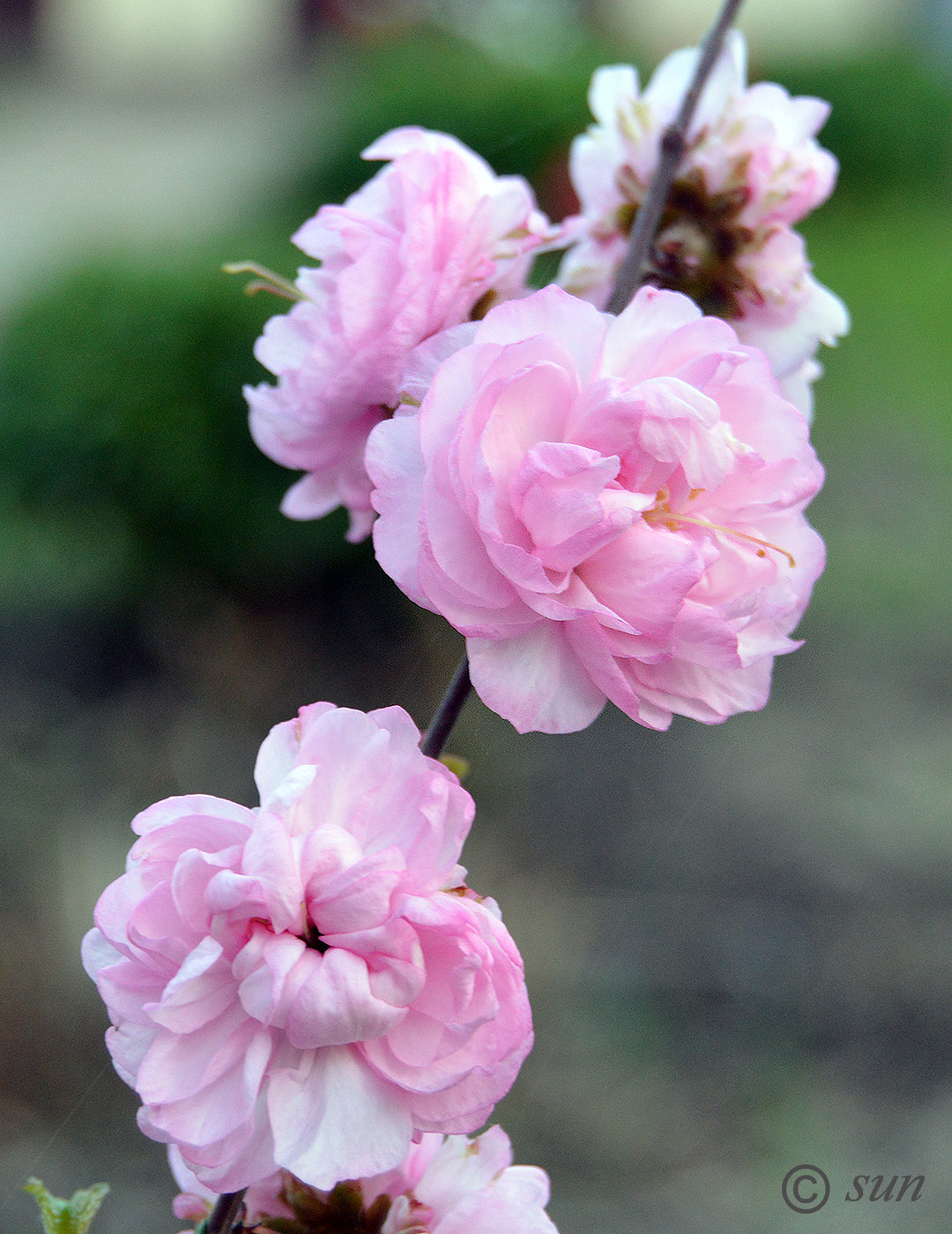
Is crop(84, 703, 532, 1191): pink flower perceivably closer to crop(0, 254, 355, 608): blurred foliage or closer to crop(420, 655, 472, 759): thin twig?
crop(420, 655, 472, 759): thin twig

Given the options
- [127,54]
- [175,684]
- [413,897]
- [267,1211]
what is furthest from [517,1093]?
[127,54]

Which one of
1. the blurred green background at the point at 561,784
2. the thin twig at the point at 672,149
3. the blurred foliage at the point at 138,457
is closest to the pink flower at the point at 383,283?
the thin twig at the point at 672,149

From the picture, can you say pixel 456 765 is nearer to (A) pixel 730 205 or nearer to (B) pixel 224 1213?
(B) pixel 224 1213

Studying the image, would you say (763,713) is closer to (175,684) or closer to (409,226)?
(175,684)

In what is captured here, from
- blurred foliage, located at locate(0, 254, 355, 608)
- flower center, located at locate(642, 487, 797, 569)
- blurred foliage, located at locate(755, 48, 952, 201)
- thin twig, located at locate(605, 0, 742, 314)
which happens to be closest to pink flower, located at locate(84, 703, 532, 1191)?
flower center, located at locate(642, 487, 797, 569)

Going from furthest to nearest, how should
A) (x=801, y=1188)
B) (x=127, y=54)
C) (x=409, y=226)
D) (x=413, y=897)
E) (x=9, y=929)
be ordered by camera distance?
(x=127, y=54), (x=9, y=929), (x=801, y=1188), (x=409, y=226), (x=413, y=897)

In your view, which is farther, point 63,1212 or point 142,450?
point 142,450

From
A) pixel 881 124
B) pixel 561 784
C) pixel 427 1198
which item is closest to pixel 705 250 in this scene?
pixel 427 1198
